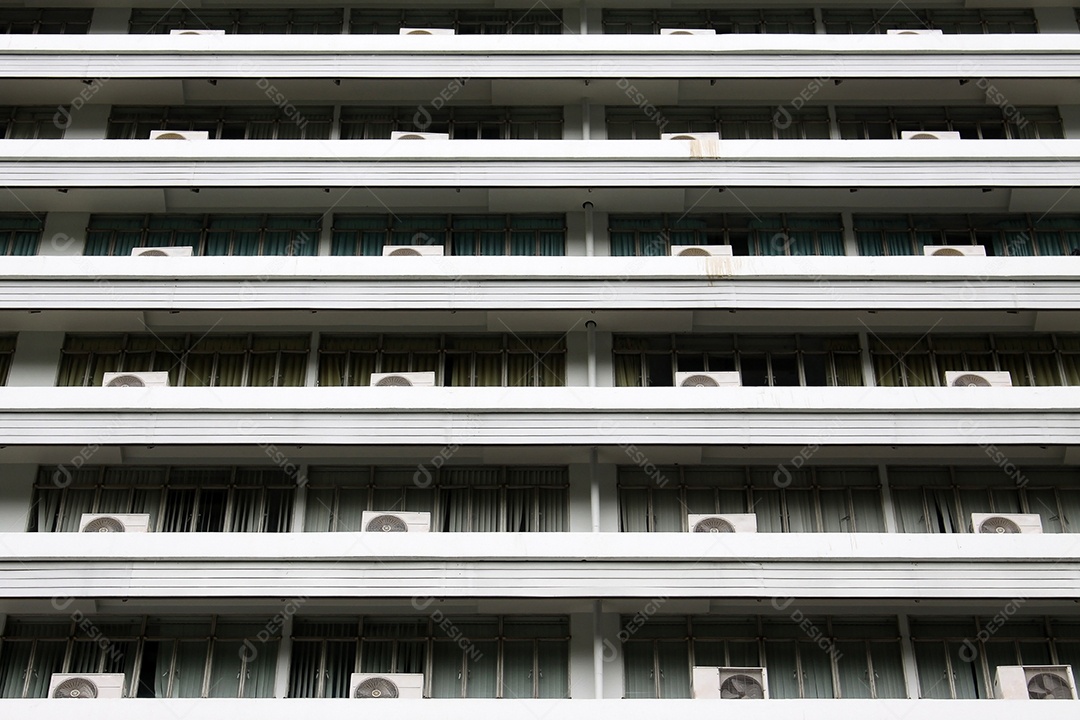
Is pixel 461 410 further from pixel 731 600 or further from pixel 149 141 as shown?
pixel 149 141

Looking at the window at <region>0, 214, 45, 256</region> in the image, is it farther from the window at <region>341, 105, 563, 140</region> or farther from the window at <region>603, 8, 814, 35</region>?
the window at <region>603, 8, 814, 35</region>

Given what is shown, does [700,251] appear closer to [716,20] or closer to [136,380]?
[716,20]

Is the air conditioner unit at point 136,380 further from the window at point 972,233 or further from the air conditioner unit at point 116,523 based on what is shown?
the window at point 972,233

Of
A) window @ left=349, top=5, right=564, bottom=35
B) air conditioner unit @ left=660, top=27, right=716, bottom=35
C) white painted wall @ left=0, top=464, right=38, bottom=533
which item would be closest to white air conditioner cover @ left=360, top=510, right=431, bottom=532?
white painted wall @ left=0, top=464, right=38, bottom=533

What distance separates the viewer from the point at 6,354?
76.6 ft

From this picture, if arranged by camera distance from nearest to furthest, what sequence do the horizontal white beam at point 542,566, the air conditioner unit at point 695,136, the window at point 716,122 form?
the horizontal white beam at point 542,566
the air conditioner unit at point 695,136
the window at point 716,122

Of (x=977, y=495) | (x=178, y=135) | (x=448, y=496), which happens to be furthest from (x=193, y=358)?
(x=977, y=495)

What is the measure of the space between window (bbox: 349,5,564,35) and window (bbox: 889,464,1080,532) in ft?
44.4

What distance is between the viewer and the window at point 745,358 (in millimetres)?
23047

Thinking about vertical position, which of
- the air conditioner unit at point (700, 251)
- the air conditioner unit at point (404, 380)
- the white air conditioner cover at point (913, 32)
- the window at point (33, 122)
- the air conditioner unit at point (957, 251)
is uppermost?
the white air conditioner cover at point (913, 32)

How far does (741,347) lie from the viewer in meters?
23.3

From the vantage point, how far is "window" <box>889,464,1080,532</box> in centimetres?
2177

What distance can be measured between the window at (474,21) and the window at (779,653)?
48.3 ft

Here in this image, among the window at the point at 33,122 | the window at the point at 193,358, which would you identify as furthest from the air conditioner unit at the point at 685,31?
the window at the point at 33,122
